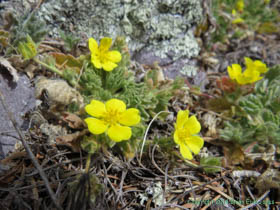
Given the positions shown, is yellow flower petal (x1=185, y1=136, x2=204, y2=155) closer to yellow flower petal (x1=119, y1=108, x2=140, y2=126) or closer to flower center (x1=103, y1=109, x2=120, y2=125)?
yellow flower petal (x1=119, y1=108, x2=140, y2=126)

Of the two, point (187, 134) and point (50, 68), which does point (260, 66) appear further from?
point (50, 68)

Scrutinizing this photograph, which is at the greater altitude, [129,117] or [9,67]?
[9,67]

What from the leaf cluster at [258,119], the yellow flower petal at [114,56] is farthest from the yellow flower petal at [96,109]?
the leaf cluster at [258,119]

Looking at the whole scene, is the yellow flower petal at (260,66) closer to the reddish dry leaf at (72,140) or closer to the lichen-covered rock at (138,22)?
the lichen-covered rock at (138,22)

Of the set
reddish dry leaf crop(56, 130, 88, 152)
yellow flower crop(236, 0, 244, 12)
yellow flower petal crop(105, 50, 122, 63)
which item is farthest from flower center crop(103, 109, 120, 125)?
yellow flower crop(236, 0, 244, 12)

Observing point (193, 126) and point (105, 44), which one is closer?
point (193, 126)

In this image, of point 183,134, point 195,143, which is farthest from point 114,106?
point 195,143
